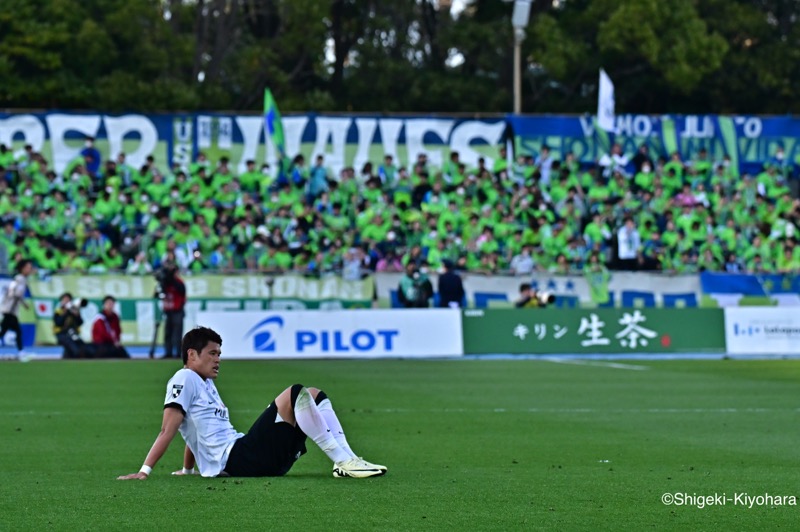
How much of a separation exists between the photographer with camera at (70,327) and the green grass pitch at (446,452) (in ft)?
12.8

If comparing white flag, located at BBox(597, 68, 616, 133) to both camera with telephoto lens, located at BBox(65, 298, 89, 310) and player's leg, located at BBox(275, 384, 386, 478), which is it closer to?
camera with telephoto lens, located at BBox(65, 298, 89, 310)

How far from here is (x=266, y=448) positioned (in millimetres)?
10180

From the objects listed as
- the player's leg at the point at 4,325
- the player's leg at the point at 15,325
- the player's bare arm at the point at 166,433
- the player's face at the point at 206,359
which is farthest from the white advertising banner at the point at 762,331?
the player's bare arm at the point at 166,433

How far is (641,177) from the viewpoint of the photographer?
121 ft

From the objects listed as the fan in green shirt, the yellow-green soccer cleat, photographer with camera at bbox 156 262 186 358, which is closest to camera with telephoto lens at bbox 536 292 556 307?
photographer with camera at bbox 156 262 186 358

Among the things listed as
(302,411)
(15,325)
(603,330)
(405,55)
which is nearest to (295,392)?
(302,411)

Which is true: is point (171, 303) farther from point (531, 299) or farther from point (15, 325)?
point (531, 299)

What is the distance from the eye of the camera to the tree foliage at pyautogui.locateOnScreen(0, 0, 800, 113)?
42531 millimetres

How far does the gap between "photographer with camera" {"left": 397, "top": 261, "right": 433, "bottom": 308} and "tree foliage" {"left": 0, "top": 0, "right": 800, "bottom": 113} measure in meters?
14.9

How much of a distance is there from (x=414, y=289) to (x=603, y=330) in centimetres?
414

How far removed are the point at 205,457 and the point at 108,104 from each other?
1305 inches

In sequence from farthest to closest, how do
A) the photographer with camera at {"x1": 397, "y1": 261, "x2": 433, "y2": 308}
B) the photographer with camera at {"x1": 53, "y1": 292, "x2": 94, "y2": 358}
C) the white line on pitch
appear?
the photographer with camera at {"x1": 397, "y1": 261, "x2": 433, "y2": 308}, the photographer with camera at {"x1": 53, "y1": 292, "x2": 94, "y2": 358}, the white line on pitch

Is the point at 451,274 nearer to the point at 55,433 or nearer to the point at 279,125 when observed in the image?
the point at 279,125

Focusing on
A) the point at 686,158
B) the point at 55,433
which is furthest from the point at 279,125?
the point at 55,433
